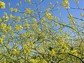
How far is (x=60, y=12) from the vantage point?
3963mm

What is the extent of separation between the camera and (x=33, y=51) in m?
3.09

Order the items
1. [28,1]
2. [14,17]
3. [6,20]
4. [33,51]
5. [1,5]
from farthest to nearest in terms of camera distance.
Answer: [28,1] → [14,17] → [6,20] → [33,51] → [1,5]

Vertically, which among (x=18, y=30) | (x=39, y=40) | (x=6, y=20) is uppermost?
(x=6, y=20)

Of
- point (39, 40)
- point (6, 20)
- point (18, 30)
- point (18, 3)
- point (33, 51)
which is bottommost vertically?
point (33, 51)

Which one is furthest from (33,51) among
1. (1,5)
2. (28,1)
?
(28,1)

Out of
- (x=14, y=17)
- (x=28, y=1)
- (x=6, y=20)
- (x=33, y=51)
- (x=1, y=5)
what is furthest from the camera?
(x=28, y=1)

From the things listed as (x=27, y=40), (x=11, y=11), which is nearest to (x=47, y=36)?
(x=27, y=40)

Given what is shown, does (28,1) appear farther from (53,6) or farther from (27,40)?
(27,40)

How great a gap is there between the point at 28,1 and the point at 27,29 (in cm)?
101

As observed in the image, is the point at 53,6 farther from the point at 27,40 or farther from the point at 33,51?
the point at 33,51

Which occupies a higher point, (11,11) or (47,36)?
(11,11)

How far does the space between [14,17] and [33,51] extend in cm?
137

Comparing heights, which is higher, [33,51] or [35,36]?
[35,36]

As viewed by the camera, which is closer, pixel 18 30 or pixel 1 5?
pixel 1 5
